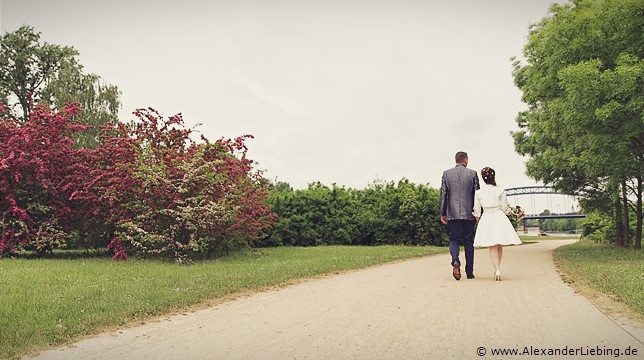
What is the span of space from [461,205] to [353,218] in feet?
55.6

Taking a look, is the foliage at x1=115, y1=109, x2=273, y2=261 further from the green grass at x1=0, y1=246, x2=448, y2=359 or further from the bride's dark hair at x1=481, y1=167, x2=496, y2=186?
the bride's dark hair at x1=481, y1=167, x2=496, y2=186

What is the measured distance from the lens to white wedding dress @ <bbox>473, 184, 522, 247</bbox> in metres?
9.14

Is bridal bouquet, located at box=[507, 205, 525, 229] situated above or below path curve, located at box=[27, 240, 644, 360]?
above

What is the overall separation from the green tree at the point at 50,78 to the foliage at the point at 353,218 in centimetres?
2025

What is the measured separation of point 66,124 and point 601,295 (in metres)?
16.3

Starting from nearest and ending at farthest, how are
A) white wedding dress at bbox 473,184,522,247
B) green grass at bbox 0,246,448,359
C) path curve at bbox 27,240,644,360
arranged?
1. path curve at bbox 27,240,644,360
2. green grass at bbox 0,246,448,359
3. white wedding dress at bbox 473,184,522,247

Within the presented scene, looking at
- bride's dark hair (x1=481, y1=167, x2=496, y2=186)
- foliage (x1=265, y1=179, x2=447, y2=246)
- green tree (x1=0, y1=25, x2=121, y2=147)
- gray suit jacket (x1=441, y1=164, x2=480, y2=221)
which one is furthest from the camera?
green tree (x1=0, y1=25, x2=121, y2=147)

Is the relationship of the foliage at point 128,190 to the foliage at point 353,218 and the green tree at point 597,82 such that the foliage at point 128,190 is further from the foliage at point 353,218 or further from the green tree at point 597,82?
the green tree at point 597,82

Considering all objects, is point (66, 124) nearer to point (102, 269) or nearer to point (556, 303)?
point (102, 269)

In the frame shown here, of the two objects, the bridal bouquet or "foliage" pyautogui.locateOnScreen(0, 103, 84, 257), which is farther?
"foliage" pyautogui.locateOnScreen(0, 103, 84, 257)

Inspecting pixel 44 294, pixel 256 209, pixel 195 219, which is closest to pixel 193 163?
pixel 195 219

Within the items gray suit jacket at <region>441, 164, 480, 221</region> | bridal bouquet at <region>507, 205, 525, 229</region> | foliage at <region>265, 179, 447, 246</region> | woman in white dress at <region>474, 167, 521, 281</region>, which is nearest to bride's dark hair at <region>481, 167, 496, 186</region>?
woman in white dress at <region>474, 167, 521, 281</region>

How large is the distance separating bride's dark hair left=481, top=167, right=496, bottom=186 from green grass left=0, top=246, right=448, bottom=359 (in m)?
4.17

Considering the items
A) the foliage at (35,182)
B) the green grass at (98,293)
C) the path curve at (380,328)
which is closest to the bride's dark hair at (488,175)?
the path curve at (380,328)
